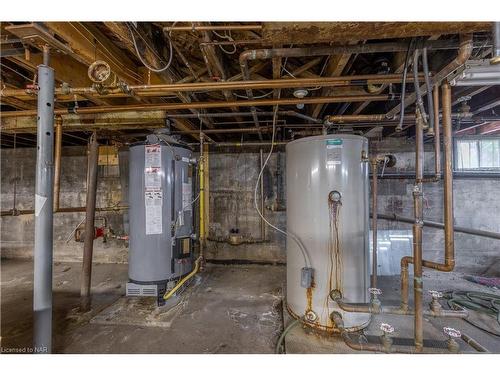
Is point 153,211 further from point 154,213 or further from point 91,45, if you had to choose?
point 91,45

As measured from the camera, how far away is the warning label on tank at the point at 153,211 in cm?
237


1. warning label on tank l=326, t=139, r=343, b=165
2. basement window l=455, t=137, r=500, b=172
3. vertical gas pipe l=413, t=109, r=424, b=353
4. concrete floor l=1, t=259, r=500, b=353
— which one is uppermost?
basement window l=455, t=137, r=500, b=172

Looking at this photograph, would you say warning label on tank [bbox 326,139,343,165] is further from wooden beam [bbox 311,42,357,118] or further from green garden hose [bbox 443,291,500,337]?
green garden hose [bbox 443,291,500,337]

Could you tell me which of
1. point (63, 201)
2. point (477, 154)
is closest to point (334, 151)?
point (477, 154)

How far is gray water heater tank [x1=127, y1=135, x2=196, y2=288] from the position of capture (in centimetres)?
238

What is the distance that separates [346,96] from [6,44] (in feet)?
8.41

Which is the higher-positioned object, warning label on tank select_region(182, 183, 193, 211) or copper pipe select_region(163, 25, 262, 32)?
copper pipe select_region(163, 25, 262, 32)

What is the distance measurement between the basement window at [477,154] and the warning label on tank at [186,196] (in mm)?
4107

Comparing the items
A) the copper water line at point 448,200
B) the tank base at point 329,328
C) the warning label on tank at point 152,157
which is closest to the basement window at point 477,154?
the copper water line at point 448,200

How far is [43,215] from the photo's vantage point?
1298mm

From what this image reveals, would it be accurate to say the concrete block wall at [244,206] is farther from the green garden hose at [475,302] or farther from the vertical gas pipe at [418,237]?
the vertical gas pipe at [418,237]

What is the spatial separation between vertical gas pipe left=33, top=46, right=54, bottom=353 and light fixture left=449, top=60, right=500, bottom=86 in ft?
8.69

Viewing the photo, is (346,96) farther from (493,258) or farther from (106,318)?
(493,258)

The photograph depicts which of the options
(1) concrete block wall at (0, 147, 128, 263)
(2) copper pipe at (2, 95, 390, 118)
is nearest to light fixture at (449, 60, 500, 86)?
(2) copper pipe at (2, 95, 390, 118)
